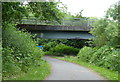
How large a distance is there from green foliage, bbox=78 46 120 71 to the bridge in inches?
177

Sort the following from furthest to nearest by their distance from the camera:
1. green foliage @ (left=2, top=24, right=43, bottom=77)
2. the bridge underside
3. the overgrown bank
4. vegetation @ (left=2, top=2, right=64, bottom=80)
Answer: the bridge underside, green foliage @ (left=2, top=24, right=43, bottom=77), the overgrown bank, vegetation @ (left=2, top=2, right=64, bottom=80)

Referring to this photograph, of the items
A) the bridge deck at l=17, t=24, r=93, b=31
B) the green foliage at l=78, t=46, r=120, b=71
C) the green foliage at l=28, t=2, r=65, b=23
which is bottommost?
the green foliage at l=78, t=46, r=120, b=71

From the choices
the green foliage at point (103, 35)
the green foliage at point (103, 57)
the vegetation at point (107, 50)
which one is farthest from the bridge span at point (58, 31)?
the green foliage at point (103, 57)

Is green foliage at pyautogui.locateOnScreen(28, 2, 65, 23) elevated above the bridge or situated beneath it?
elevated above

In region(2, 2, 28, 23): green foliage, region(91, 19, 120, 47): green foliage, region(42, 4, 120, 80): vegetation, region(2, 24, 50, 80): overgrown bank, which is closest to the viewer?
region(2, 2, 28, 23): green foliage

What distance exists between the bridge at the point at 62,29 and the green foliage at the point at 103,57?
14.7ft

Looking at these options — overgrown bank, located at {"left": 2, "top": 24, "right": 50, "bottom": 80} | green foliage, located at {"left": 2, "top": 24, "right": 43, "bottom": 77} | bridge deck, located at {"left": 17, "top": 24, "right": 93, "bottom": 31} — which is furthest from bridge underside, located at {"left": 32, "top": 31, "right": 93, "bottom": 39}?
green foliage, located at {"left": 2, "top": 24, "right": 43, "bottom": 77}

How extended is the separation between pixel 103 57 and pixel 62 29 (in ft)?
28.7

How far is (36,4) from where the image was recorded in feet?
36.8

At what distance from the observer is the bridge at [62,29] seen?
23.3 m

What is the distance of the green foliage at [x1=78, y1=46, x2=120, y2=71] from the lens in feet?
45.3

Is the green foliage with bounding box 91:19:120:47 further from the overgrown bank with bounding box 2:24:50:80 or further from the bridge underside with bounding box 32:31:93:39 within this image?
the overgrown bank with bounding box 2:24:50:80

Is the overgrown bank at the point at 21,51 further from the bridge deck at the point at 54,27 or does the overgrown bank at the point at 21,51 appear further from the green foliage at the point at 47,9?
the bridge deck at the point at 54,27

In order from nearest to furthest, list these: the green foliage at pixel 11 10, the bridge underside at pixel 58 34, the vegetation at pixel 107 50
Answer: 1. the green foliage at pixel 11 10
2. the vegetation at pixel 107 50
3. the bridge underside at pixel 58 34
